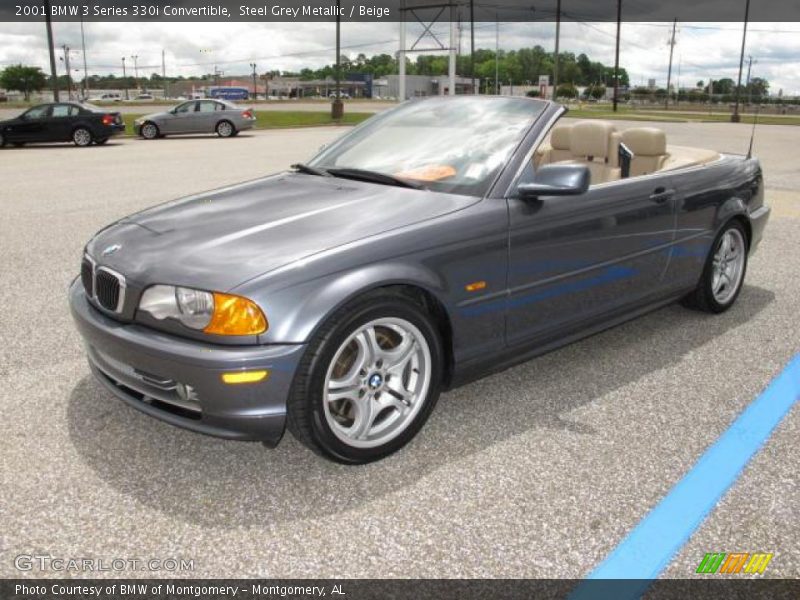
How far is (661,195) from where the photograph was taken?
4.32 m

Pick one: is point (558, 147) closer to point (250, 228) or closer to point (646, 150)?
point (646, 150)

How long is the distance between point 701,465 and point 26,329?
13.1 feet

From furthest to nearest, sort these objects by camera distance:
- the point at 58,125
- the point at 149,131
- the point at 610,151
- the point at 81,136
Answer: the point at 149,131 → the point at 81,136 → the point at 58,125 → the point at 610,151

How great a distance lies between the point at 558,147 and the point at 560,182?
1.74 m

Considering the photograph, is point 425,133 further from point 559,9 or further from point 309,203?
point 559,9

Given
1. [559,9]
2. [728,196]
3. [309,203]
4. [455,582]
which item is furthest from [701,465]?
[559,9]

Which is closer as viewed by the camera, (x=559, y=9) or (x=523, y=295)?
(x=523, y=295)

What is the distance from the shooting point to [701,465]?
3.08 meters

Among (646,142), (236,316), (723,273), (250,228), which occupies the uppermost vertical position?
(646,142)

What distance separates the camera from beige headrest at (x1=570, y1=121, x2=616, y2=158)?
4734 millimetres

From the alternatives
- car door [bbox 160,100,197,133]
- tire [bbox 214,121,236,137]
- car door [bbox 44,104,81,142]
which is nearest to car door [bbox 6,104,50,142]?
car door [bbox 44,104,81,142]

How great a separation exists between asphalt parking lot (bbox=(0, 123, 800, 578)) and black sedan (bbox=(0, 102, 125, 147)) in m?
18.2

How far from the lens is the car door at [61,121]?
21.0m

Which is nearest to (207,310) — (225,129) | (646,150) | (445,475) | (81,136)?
(445,475)
